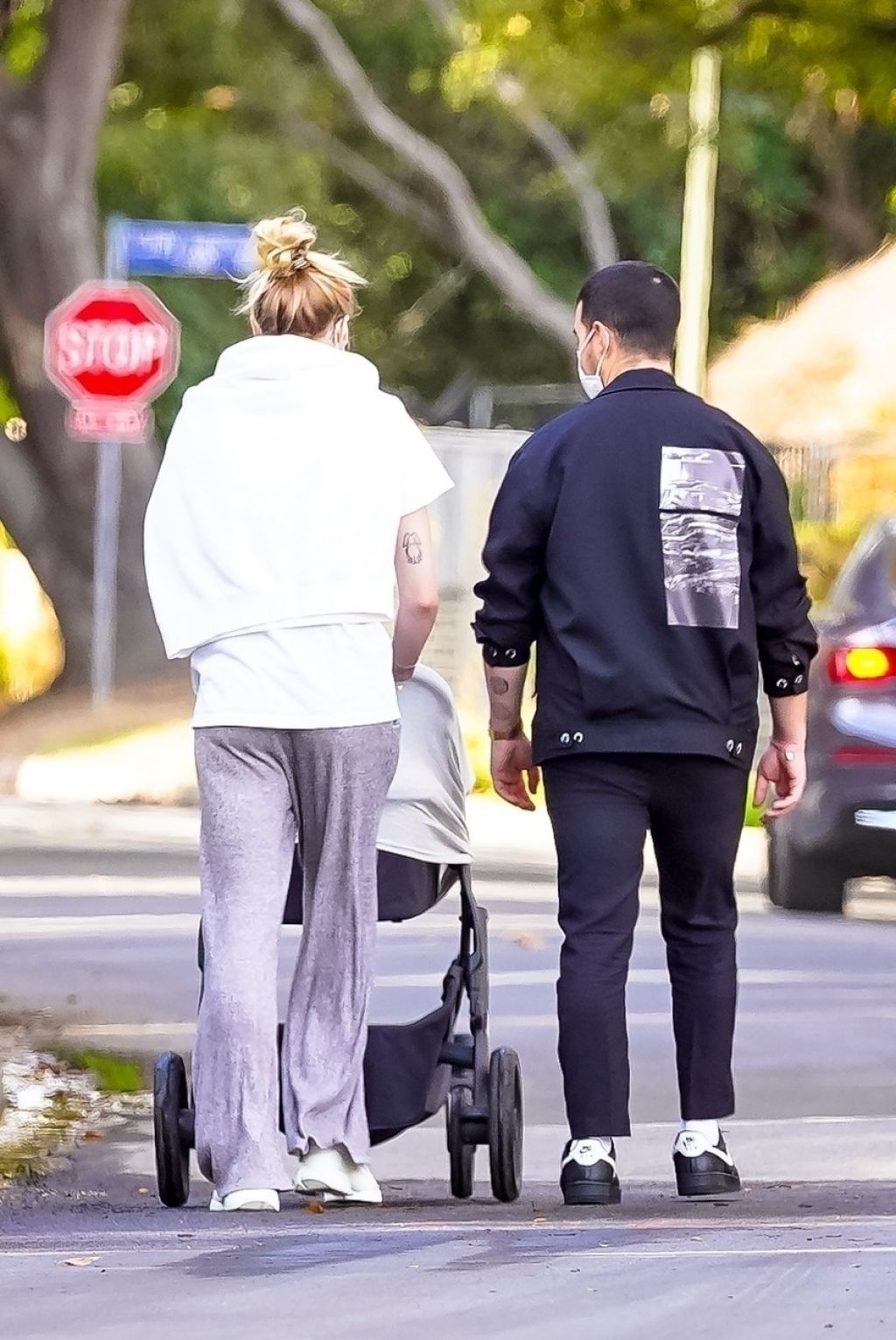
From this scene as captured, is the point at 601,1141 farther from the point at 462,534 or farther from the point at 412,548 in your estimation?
the point at 462,534

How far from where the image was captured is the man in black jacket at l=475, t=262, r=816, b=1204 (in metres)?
6.37

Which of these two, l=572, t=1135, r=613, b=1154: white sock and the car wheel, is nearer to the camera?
l=572, t=1135, r=613, b=1154: white sock

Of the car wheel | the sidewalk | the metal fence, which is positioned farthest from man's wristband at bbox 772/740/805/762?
the metal fence

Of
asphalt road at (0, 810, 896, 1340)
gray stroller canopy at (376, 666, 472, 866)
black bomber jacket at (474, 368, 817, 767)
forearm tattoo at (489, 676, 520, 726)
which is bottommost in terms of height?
asphalt road at (0, 810, 896, 1340)

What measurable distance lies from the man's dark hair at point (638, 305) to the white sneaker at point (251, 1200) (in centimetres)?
175

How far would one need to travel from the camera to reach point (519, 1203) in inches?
256

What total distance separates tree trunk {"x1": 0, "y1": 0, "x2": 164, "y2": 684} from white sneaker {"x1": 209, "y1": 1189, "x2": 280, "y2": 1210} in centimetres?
1700

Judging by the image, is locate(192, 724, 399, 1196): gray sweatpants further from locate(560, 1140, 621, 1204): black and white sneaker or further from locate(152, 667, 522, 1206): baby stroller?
locate(560, 1140, 621, 1204): black and white sneaker

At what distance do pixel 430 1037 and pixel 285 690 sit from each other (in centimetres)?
76

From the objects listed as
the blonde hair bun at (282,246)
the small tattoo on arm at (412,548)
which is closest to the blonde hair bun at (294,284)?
the blonde hair bun at (282,246)

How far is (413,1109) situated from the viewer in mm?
6383

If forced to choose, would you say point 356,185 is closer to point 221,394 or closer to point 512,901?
point 512,901

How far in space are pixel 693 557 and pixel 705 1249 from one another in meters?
1.53

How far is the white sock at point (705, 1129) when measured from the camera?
652 centimetres
